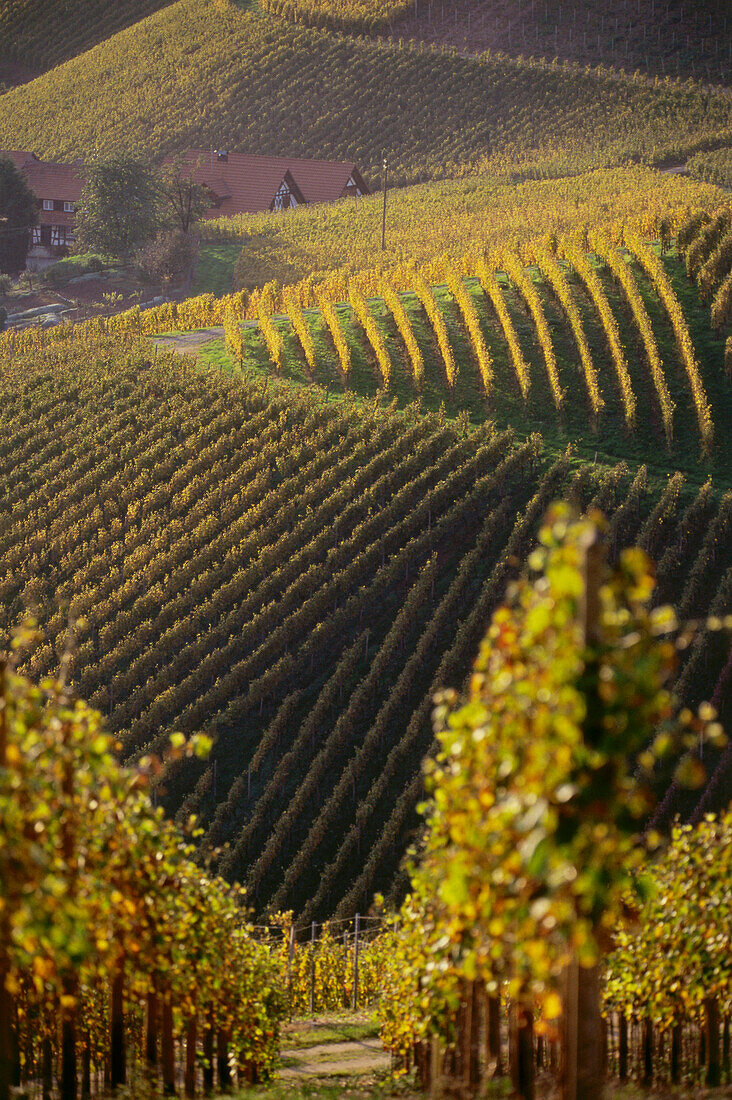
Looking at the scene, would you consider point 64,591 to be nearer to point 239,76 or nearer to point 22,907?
point 22,907

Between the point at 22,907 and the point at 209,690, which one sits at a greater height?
the point at 22,907

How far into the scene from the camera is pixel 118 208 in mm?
66188

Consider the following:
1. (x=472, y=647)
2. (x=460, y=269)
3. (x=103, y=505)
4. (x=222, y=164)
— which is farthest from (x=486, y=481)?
(x=222, y=164)

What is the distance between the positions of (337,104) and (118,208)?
31898 mm

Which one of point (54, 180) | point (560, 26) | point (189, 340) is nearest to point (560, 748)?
point (189, 340)

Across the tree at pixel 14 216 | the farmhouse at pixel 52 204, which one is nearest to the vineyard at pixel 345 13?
the farmhouse at pixel 52 204

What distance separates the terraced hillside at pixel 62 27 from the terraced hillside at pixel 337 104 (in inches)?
1049

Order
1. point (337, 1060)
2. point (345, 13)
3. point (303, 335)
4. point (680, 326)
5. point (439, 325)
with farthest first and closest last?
point (345, 13) → point (303, 335) → point (439, 325) → point (680, 326) → point (337, 1060)

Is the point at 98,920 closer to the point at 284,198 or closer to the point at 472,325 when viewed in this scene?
the point at 472,325

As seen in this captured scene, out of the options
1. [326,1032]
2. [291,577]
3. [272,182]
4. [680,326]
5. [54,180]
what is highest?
[54,180]

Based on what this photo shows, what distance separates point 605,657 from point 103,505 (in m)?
25.3

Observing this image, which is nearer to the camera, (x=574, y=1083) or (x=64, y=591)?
(x=574, y=1083)

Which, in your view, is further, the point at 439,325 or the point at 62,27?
the point at 62,27

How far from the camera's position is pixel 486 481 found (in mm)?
27469
